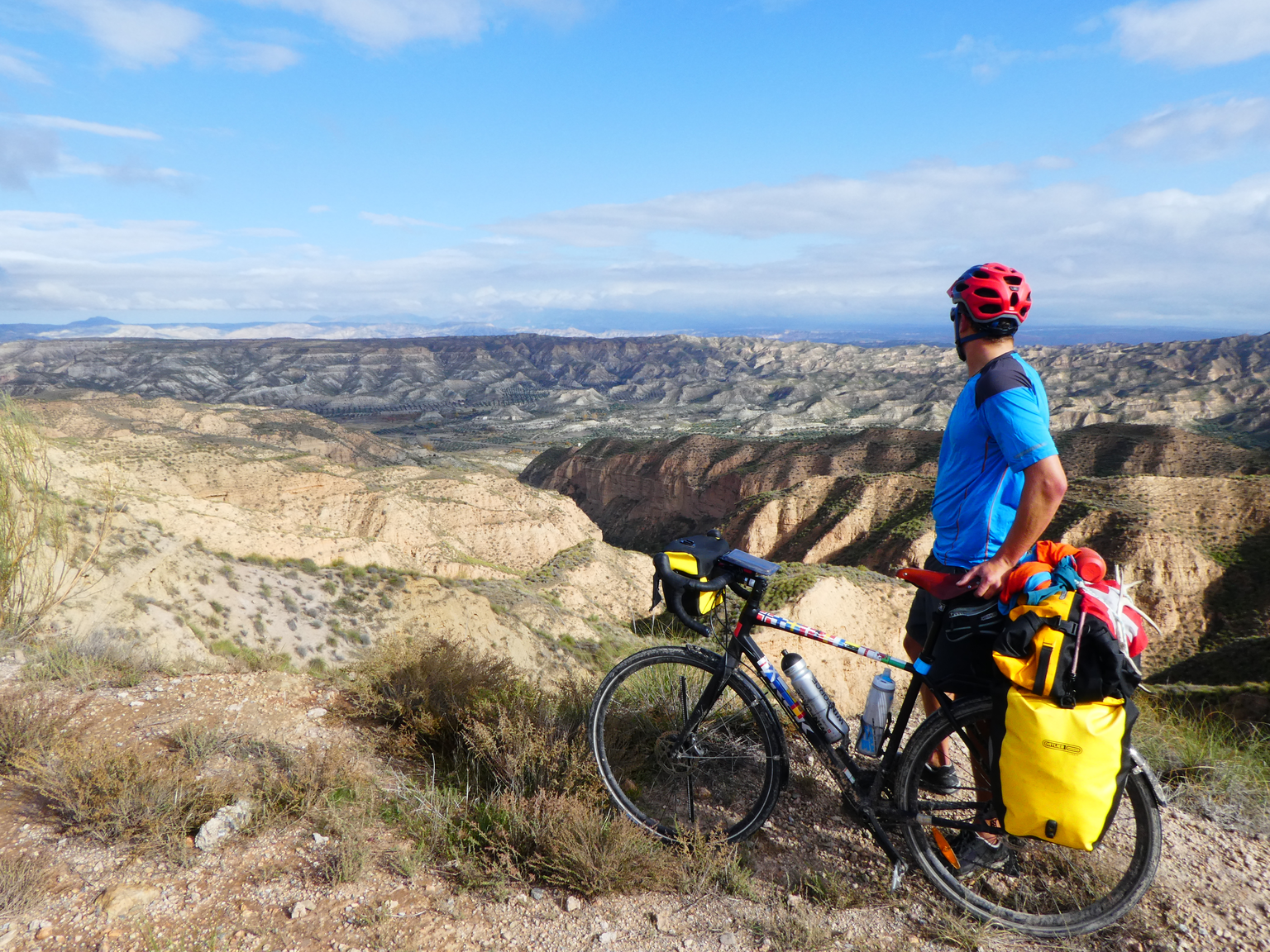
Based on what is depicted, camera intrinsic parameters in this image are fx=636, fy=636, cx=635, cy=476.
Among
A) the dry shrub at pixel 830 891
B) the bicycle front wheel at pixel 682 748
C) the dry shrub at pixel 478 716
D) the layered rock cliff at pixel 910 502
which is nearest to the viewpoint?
the dry shrub at pixel 830 891

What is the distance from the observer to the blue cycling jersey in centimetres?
269

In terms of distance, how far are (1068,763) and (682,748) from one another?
5.86 feet

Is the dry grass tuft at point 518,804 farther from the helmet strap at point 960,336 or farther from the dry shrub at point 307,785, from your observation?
the helmet strap at point 960,336

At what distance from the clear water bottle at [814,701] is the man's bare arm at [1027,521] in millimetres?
917

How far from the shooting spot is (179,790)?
318 centimetres

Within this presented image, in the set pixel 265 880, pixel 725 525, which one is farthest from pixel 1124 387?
pixel 265 880

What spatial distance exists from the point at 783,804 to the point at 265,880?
102 inches

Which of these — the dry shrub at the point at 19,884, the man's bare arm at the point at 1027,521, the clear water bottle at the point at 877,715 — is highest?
the man's bare arm at the point at 1027,521

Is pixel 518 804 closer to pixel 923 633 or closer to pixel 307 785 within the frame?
pixel 307 785

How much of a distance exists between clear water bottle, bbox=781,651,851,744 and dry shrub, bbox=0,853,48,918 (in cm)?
334

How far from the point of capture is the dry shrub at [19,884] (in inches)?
101

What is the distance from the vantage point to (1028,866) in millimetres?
2973

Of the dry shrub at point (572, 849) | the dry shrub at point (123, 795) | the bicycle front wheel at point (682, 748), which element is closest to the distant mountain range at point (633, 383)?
the bicycle front wheel at point (682, 748)

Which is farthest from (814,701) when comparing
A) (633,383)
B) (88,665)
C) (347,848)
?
(633,383)
